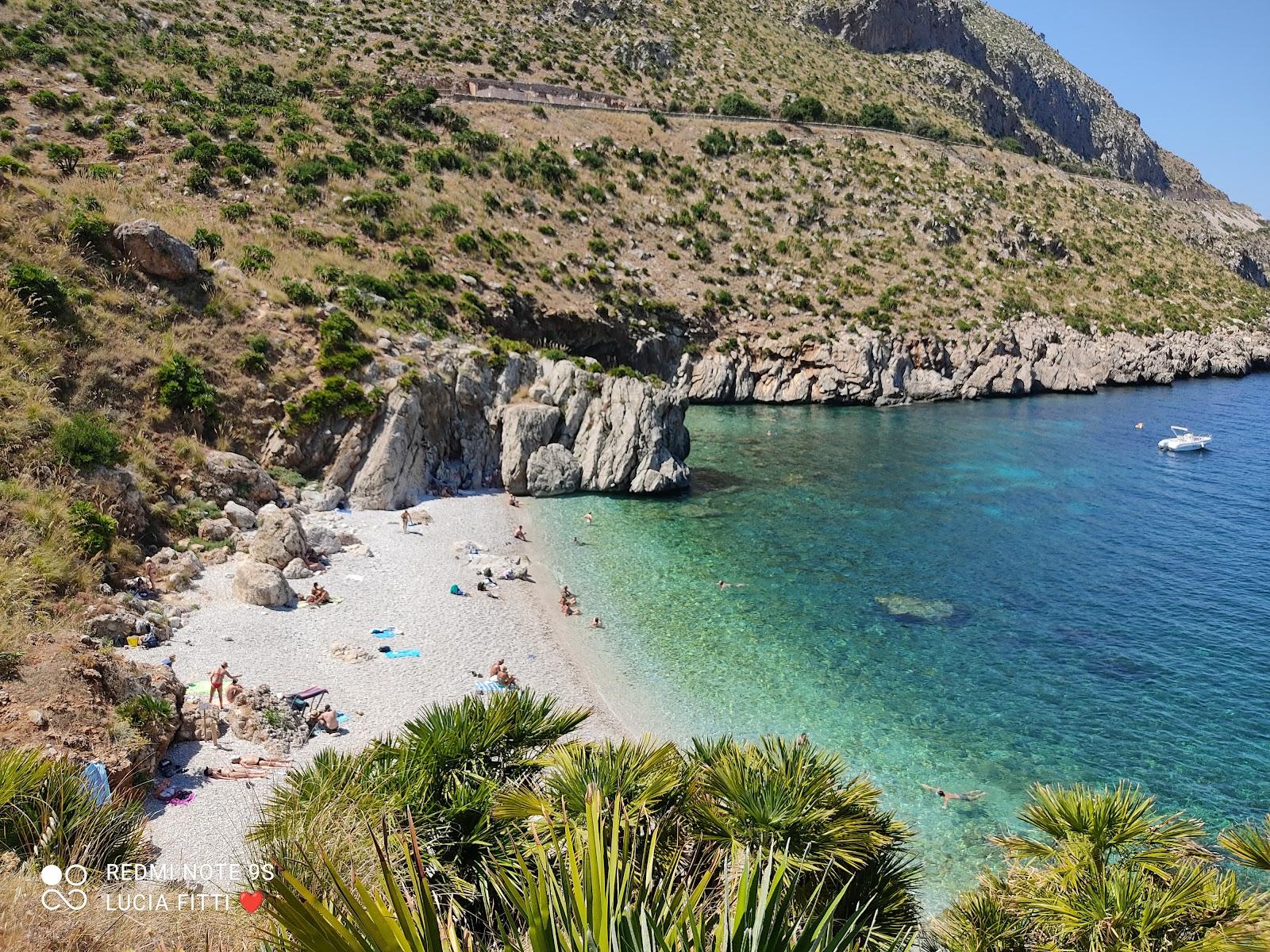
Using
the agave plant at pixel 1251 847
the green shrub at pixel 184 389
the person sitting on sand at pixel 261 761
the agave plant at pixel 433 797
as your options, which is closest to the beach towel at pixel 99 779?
the person sitting on sand at pixel 261 761

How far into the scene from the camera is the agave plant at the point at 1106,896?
660 centimetres

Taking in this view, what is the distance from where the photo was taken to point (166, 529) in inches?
899

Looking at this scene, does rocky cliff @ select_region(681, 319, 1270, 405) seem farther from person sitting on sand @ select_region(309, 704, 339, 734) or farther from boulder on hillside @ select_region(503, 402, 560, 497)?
person sitting on sand @ select_region(309, 704, 339, 734)

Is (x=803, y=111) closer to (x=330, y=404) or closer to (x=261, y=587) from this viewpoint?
(x=330, y=404)

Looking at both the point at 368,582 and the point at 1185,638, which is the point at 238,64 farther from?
the point at 1185,638

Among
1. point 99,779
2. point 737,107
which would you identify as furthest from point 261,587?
point 737,107

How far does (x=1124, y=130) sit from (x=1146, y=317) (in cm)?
12225

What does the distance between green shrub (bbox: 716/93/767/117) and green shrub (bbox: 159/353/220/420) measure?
73.1 metres

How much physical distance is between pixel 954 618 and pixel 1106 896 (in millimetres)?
18711

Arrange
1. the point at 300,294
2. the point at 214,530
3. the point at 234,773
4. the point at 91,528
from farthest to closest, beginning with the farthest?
the point at 300,294 < the point at 214,530 < the point at 91,528 < the point at 234,773

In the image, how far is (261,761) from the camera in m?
14.2

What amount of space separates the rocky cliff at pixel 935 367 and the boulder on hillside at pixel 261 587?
45.6m

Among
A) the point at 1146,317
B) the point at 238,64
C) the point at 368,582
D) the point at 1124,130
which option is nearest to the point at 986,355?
the point at 1146,317

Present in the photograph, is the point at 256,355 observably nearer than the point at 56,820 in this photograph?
No
